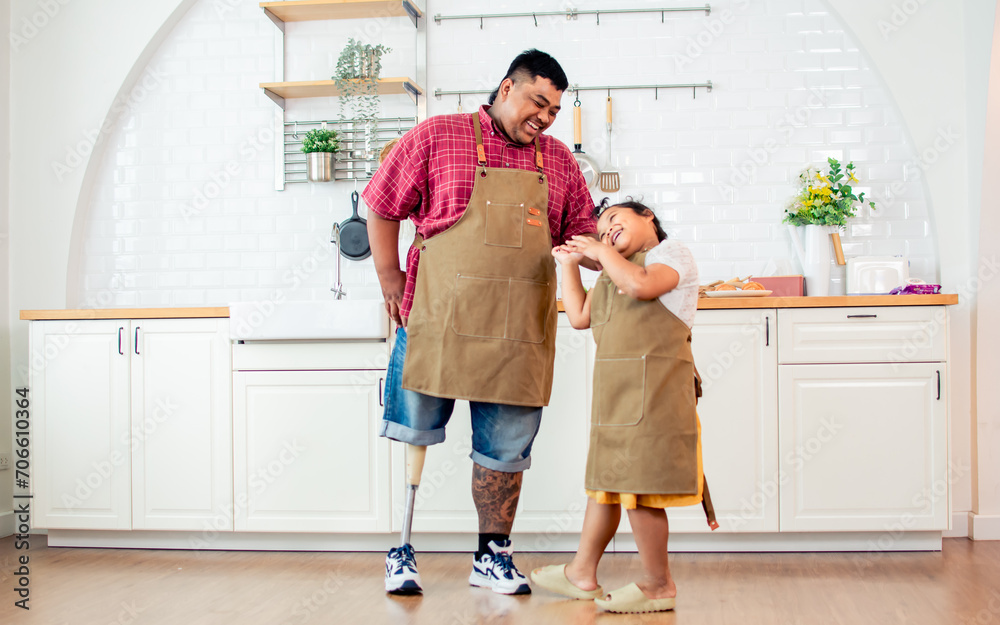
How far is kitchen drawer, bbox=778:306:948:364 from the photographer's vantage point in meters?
2.60

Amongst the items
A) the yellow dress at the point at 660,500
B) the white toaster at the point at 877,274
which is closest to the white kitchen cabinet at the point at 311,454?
the yellow dress at the point at 660,500

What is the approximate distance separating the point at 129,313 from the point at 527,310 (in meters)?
1.50

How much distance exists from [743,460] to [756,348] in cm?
37

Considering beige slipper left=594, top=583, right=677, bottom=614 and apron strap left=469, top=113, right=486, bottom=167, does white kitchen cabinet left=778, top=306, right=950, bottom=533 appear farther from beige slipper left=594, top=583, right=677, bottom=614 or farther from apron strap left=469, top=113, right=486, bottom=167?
apron strap left=469, top=113, right=486, bottom=167

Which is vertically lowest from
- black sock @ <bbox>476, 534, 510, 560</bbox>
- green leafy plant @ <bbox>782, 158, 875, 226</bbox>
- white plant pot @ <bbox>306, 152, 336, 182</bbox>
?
black sock @ <bbox>476, 534, 510, 560</bbox>

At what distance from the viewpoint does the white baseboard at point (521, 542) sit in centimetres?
264

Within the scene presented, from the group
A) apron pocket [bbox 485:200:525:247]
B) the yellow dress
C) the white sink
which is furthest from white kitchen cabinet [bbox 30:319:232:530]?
the yellow dress

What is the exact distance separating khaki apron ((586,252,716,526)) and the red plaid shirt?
0.41 m

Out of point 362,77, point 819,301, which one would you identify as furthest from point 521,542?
point 362,77

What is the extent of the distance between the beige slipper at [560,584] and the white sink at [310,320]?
0.94 metres

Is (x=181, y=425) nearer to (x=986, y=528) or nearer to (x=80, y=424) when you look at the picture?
(x=80, y=424)

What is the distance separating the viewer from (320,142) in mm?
3225

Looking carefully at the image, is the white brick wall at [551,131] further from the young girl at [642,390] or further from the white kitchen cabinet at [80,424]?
the young girl at [642,390]

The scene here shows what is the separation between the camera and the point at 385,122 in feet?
10.8
